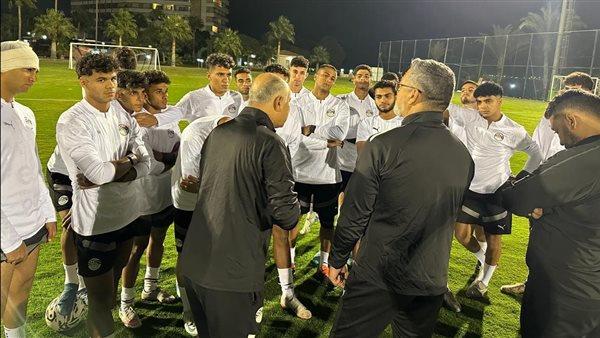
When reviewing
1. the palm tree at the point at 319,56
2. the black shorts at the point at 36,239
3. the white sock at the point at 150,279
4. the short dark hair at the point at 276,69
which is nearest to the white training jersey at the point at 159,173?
the white sock at the point at 150,279

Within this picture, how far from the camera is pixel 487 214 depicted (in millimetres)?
4703

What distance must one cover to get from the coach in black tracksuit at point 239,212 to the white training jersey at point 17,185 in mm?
855

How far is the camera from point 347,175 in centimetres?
566

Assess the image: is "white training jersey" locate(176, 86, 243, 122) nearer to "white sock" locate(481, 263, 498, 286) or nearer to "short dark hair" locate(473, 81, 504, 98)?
"short dark hair" locate(473, 81, 504, 98)

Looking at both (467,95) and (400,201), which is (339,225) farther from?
(467,95)

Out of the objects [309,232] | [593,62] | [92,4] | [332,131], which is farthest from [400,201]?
[92,4]

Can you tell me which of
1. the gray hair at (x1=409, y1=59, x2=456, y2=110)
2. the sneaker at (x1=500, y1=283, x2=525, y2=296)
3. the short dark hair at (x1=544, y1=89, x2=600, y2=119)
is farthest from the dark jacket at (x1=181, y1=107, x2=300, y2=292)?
the sneaker at (x1=500, y1=283, x2=525, y2=296)

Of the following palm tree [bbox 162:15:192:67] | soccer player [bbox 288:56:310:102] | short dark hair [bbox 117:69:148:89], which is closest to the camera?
short dark hair [bbox 117:69:148:89]

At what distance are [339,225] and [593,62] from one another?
32.5m

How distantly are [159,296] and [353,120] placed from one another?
10.1 ft

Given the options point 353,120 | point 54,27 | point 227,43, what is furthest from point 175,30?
point 353,120

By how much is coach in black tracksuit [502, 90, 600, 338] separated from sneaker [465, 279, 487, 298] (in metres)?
1.91

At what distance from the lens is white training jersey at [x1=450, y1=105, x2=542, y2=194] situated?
4.71 meters

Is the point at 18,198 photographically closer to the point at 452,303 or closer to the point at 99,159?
the point at 99,159
